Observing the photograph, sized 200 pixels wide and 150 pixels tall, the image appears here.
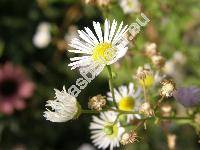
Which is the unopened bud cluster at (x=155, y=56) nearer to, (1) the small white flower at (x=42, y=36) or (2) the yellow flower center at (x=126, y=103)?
(2) the yellow flower center at (x=126, y=103)

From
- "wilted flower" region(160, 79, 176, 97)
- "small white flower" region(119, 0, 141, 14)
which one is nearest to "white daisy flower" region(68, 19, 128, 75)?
"wilted flower" region(160, 79, 176, 97)

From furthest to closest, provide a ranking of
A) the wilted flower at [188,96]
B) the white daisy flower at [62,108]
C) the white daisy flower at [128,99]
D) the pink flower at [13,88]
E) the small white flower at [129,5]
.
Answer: the pink flower at [13,88] < the small white flower at [129,5] < the white daisy flower at [128,99] < the wilted flower at [188,96] < the white daisy flower at [62,108]

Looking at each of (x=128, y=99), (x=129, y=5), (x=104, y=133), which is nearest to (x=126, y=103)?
(x=128, y=99)

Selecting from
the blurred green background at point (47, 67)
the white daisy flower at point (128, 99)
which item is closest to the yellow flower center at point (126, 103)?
the white daisy flower at point (128, 99)

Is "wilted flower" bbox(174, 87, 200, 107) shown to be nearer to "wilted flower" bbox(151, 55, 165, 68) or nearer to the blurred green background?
"wilted flower" bbox(151, 55, 165, 68)

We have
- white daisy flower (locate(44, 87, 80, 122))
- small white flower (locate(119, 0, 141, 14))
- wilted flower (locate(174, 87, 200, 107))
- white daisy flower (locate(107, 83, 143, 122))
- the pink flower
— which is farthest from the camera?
the pink flower

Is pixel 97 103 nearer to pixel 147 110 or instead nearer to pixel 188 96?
pixel 147 110

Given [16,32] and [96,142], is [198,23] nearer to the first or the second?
[16,32]
